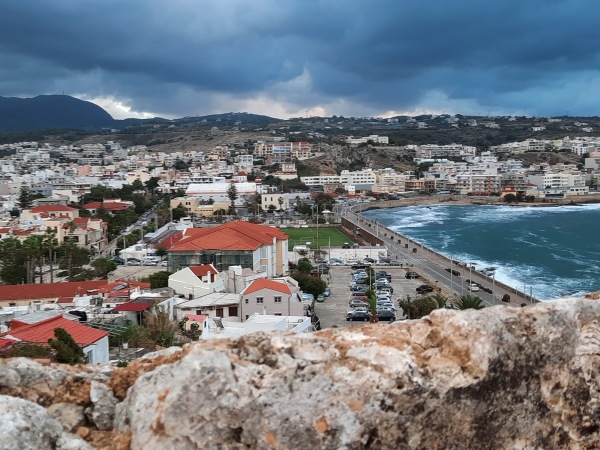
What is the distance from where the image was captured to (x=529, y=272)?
5178 centimetres

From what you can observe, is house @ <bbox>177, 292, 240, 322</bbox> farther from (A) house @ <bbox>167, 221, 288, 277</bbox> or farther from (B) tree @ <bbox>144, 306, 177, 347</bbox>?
(A) house @ <bbox>167, 221, 288, 277</bbox>

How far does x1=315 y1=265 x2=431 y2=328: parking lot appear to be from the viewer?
32144 mm

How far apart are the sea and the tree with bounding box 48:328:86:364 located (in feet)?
71.5

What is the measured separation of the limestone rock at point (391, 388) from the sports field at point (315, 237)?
5898 centimetres

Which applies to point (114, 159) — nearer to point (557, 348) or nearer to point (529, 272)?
point (529, 272)

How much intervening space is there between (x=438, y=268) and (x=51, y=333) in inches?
1490

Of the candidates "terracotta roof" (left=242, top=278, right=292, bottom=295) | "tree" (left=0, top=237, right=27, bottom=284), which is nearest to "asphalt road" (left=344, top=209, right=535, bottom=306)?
"terracotta roof" (left=242, top=278, right=292, bottom=295)

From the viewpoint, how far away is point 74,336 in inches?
725

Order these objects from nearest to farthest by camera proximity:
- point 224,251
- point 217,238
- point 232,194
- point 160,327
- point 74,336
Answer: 1. point 74,336
2. point 160,327
3. point 224,251
4. point 217,238
5. point 232,194

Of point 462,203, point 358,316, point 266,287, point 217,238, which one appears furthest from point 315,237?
point 462,203

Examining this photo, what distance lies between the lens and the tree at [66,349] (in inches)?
611

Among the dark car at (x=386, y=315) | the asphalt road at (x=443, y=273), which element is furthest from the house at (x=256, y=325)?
the asphalt road at (x=443, y=273)

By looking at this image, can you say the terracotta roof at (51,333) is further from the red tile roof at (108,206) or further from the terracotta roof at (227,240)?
the red tile roof at (108,206)

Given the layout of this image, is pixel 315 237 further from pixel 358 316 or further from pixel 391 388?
pixel 391 388
